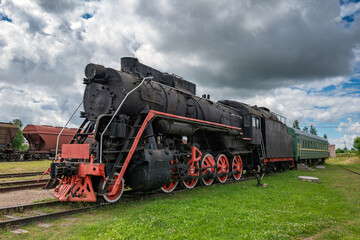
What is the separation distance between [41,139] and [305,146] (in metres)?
24.5

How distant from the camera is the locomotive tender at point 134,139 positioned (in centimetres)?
688

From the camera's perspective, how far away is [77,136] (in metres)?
8.01

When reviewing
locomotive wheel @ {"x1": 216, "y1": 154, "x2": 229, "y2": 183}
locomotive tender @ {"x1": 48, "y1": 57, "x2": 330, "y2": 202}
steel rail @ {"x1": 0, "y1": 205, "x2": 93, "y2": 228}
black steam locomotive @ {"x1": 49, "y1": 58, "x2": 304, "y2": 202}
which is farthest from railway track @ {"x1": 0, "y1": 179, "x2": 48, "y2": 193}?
locomotive wheel @ {"x1": 216, "y1": 154, "x2": 229, "y2": 183}

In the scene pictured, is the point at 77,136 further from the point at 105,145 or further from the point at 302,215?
the point at 302,215

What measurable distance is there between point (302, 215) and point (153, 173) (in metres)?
3.88

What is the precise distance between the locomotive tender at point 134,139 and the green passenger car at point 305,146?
12.7 metres

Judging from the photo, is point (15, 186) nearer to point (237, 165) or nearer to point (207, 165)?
point (207, 165)

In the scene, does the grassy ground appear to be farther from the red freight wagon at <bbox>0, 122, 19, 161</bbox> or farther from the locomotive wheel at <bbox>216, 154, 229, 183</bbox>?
the red freight wagon at <bbox>0, 122, 19, 161</bbox>

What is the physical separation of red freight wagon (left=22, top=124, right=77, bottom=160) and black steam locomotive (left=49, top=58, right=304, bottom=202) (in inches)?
686

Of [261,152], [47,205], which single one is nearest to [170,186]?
Result: [47,205]

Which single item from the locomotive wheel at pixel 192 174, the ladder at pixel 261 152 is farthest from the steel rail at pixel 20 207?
the ladder at pixel 261 152

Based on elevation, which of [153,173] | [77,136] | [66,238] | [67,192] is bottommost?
[66,238]

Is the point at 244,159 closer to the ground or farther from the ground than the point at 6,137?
closer to the ground

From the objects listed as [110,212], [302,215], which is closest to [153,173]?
[110,212]
